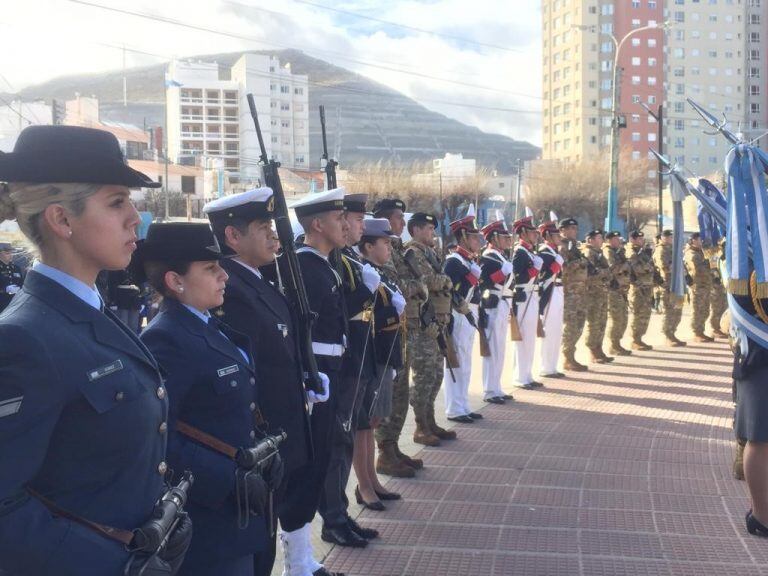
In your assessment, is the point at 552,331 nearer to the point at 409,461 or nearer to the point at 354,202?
the point at 409,461

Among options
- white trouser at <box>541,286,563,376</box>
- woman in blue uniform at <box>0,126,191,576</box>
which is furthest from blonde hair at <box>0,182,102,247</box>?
white trouser at <box>541,286,563,376</box>

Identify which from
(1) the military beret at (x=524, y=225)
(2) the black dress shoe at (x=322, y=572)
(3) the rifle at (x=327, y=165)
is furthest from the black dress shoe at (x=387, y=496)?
(1) the military beret at (x=524, y=225)

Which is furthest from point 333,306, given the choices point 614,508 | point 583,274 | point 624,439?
point 583,274

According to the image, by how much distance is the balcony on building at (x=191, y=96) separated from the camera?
11181cm

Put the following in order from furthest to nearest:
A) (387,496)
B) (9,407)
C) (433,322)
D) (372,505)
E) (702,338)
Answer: (702,338) < (433,322) < (387,496) < (372,505) < (9,407)

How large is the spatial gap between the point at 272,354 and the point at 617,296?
1087 cm

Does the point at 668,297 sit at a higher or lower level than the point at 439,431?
higher

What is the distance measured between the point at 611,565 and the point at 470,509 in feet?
4.11

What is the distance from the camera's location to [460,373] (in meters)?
8.70

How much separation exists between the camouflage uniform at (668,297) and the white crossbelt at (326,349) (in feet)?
36.1

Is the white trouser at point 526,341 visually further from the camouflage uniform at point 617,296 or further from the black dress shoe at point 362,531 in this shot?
the black dress shoe at point 362,531

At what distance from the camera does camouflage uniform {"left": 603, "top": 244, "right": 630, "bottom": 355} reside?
44.8 ft

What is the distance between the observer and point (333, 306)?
464 centimetres

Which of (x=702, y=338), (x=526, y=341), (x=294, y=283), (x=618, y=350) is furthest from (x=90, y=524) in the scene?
(x=702, y=338)
